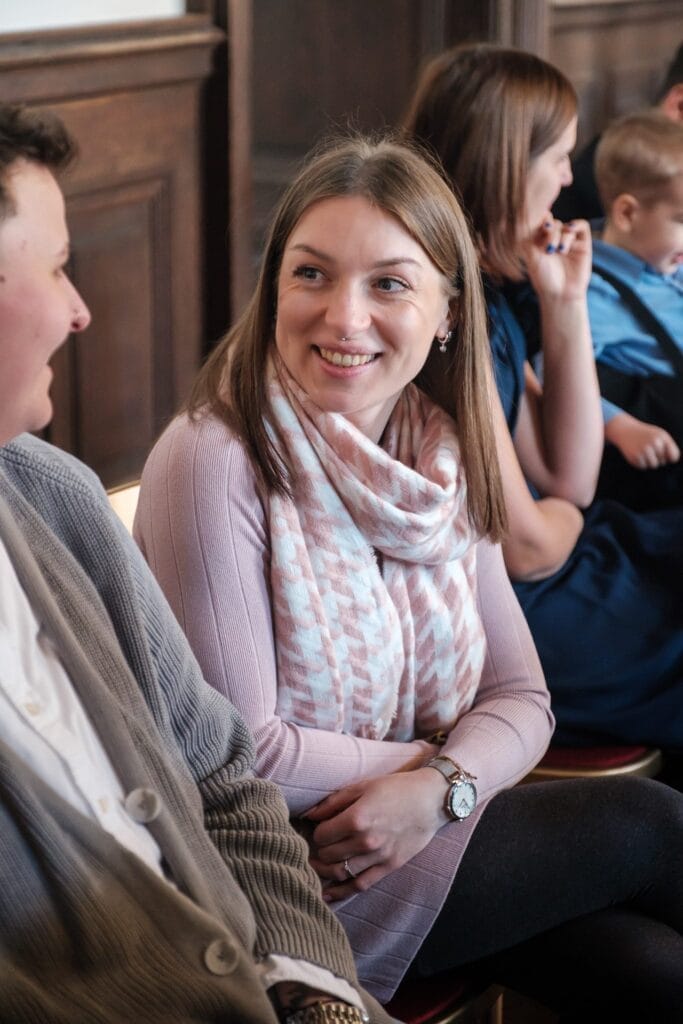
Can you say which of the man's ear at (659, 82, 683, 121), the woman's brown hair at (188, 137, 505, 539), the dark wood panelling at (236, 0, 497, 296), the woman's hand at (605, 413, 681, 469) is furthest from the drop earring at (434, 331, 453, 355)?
the dark wood panelling at (236, 0, 497, 296)

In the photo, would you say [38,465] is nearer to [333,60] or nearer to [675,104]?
[675,104]

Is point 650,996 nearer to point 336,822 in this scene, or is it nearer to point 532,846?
point 532,846

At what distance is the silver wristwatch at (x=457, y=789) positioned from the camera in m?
1.59

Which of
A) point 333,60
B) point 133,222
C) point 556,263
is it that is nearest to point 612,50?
point 333,60

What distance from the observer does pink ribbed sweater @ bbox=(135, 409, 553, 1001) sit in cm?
153

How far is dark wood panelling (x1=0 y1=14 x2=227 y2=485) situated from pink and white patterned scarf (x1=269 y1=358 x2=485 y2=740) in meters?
1.45

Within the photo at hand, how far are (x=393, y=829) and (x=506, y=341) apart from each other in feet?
3.23

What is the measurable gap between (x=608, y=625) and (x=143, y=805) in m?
1.16

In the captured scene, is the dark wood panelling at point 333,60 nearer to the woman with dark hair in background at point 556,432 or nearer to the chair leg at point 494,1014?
the woman with dark hair in background at point 556,432

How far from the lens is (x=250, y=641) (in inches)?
60.8

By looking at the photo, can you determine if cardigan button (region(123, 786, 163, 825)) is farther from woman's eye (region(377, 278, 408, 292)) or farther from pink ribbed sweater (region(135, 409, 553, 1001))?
woman's eye (region(377, 278, 408, 292))

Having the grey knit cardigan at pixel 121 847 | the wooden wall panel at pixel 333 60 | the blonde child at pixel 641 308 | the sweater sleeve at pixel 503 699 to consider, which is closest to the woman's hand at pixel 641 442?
the blonde child at pixel 641 308

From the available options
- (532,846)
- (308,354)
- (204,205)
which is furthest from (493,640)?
(204,205)

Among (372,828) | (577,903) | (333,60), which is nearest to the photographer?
(372,828)
